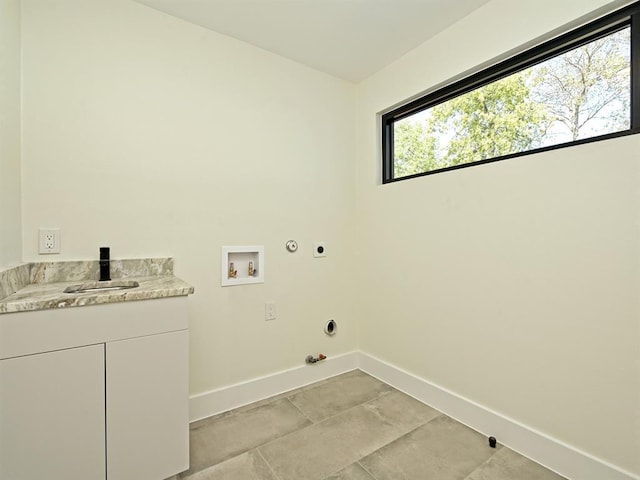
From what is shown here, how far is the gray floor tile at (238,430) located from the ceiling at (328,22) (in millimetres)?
2503

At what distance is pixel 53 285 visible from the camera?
1522mm

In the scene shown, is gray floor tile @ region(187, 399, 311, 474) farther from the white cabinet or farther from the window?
the window

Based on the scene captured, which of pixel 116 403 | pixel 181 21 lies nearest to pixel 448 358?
pixel 116 403

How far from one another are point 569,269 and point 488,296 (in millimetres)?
426

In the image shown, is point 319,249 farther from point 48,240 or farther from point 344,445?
point 48,240

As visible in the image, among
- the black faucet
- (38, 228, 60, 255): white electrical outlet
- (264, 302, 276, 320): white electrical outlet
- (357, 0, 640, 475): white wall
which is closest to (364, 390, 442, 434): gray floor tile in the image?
(357, 0, 640, 475): white wall

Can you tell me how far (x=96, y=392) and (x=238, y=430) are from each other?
34.7 inches

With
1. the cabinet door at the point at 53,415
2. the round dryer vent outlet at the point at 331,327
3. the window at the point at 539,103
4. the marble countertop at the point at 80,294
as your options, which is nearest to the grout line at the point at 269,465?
the cabinet door at the point at 53,415

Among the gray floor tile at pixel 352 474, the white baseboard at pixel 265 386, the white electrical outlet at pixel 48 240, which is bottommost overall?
the gray floor tile at pixel 352 474

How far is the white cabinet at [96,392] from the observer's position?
1.12 m

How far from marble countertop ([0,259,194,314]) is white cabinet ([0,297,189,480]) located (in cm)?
3

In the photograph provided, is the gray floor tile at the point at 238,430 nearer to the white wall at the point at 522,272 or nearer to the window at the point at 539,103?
the white wall at the point at 522,272

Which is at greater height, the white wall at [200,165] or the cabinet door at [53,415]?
the white wall at [200,165]

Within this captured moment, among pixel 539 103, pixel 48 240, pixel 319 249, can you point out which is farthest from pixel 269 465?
pixel 539 103
